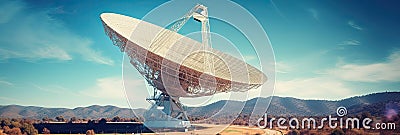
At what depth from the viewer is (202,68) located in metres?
27.0

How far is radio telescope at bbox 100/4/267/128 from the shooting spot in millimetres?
25359

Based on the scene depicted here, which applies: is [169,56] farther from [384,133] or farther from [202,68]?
[384,133]

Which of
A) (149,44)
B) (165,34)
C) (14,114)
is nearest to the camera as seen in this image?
(149,44)

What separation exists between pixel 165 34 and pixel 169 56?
3.06m

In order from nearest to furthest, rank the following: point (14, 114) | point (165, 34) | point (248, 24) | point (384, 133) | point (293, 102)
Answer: point (248, 24)
point (165, 34)
point (384, 133)
point (14, 114)
point (293, 102)

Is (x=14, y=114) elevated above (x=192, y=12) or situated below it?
below

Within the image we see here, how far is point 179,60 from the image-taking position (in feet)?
84.8

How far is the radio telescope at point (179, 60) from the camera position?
2536 centimetres

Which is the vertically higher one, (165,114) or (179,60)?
(179,60)

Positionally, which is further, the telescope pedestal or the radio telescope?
the telescope pedestal

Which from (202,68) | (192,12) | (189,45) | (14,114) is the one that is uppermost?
(192,12)

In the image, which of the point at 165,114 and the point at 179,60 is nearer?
the point at 179,60

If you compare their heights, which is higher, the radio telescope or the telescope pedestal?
the radio telescope

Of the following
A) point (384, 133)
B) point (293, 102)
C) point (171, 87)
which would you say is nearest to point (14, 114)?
point (293, 102)
